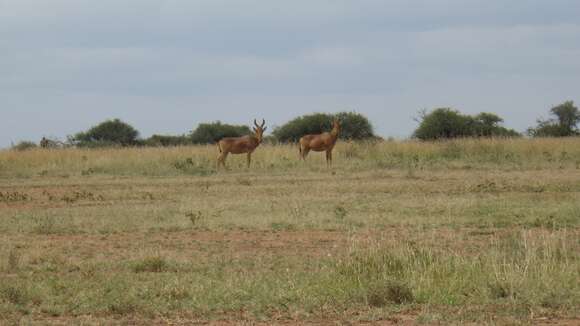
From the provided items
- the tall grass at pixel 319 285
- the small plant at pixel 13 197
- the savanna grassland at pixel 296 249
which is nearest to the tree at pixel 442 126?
the savanna grassland at pixel 296 249

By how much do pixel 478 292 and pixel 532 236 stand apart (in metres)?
3.16

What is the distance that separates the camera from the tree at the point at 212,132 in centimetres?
5269

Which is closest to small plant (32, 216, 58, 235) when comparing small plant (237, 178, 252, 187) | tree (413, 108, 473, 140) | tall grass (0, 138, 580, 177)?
small plant (237, 178, 252, 187)

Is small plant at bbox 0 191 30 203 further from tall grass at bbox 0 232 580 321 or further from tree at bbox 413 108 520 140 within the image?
tree at bbox 413 108 520 140

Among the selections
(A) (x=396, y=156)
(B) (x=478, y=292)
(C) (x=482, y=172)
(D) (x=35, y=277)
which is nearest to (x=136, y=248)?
(D) (x=35, y=277)

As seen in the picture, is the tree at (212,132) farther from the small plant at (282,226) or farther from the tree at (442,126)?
the small plant at (282,226)

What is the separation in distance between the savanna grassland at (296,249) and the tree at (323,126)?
78.3 feet

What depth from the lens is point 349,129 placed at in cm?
4725

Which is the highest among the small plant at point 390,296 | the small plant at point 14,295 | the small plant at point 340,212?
the small plant at point 340,212

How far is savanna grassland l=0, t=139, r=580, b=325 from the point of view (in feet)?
24.3

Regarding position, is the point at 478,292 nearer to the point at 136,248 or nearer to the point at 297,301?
the point at 297,301

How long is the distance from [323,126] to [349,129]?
1.56 meters

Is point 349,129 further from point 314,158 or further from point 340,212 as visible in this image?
point 340,212

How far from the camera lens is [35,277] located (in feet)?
29.3
